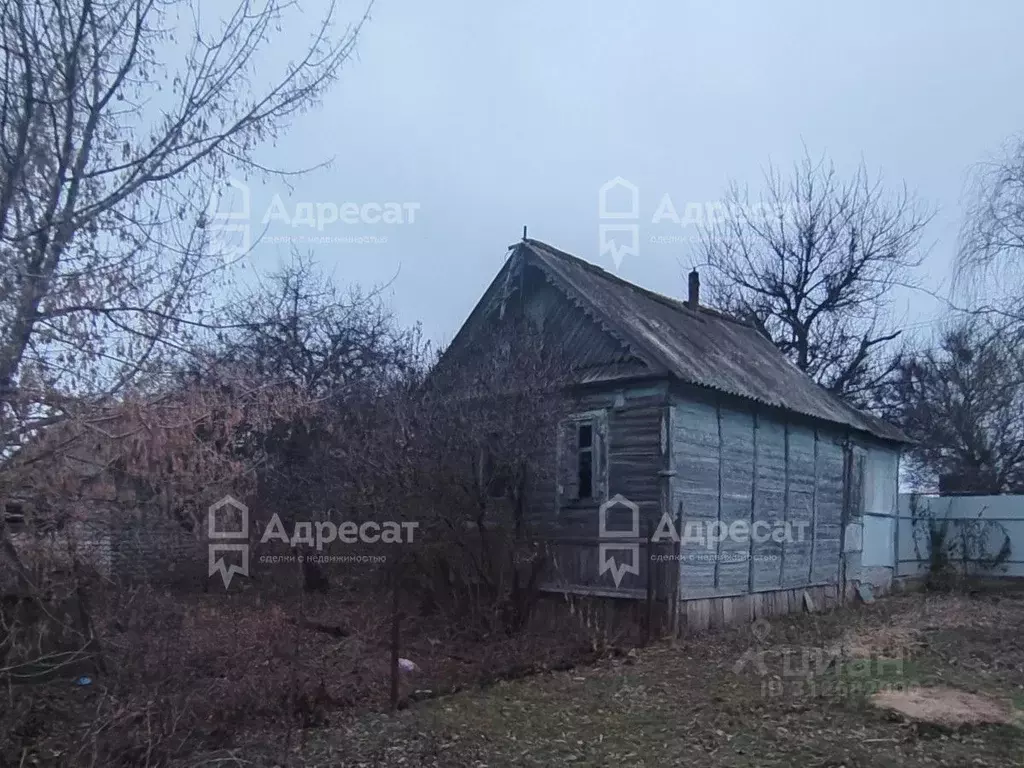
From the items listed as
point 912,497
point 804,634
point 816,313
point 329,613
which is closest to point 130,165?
point 329,613

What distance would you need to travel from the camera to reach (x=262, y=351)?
24.3ft

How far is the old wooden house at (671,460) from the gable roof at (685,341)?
40 mm

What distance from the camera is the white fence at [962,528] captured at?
20.6 metres

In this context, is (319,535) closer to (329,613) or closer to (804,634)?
(329,613)

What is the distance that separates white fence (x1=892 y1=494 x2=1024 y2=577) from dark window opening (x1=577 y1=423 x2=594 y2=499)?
9.85m

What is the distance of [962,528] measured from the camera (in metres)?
21.6

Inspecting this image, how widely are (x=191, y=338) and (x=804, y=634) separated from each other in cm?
1056

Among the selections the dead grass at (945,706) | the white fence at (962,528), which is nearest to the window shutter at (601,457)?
the dead grass at (945,706)

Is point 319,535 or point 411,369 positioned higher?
point 411,369

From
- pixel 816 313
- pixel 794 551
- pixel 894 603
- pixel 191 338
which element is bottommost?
pixel 894 603
